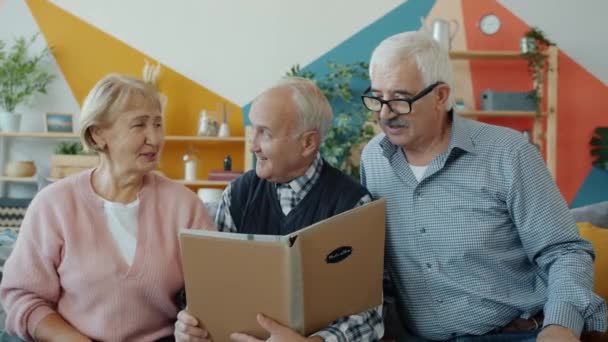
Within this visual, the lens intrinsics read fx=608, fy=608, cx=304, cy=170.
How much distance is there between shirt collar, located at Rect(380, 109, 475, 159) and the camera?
1592mm

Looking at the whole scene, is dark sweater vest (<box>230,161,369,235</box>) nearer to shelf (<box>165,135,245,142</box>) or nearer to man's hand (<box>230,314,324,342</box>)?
man's hand (<box>230,314,324,342</box>)

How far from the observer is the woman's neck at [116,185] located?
157 centimetres

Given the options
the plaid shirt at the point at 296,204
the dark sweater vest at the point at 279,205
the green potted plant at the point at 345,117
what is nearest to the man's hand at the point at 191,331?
the plaid shirt at the point at 296,204

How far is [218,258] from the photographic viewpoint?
1.23m

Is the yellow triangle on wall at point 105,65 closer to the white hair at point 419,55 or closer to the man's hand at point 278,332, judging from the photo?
the white hair at point 419,55

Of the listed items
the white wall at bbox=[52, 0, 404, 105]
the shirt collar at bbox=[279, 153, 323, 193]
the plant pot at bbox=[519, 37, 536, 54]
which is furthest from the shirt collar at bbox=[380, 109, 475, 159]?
the white wall at bbox=[52, 0, 404, 105]

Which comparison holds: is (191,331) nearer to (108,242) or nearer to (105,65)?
(108,242)

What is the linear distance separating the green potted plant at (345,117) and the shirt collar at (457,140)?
2460 mm

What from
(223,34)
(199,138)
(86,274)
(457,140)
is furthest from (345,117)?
(86,274)

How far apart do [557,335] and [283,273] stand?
626mm

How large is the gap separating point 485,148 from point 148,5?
379 cm

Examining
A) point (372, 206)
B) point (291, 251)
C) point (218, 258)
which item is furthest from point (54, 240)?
point (372, 206)

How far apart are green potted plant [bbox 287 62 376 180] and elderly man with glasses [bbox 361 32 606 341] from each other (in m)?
2.57

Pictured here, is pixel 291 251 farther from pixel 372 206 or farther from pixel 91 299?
pixel 91 299
